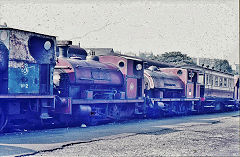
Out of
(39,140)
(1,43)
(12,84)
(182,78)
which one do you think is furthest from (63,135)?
(182,78)

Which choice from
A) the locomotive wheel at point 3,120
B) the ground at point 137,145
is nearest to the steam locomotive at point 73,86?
the locomotive wheel at point 3,120

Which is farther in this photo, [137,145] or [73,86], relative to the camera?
[73,86]

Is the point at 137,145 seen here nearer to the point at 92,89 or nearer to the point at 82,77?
the point at 82,77

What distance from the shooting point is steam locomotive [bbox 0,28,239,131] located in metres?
11.4

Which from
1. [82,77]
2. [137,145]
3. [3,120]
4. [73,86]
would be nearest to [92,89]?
[82,77]

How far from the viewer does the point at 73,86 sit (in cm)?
1499

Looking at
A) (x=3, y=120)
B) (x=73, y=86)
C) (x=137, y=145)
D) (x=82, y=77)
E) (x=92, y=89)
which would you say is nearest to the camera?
(x=137, y=145)

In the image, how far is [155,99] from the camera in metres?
20.8

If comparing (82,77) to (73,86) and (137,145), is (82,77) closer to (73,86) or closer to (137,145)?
(73,86)

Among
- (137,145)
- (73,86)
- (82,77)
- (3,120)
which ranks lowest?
(137,145)

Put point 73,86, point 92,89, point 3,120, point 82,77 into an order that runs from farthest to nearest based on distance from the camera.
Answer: point 92,89 < point 82,77 < point 73,86 < point 3,120

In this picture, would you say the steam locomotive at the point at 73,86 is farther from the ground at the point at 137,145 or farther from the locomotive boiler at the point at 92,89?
the ground at the point at 137,145

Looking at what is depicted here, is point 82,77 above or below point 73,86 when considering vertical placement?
above

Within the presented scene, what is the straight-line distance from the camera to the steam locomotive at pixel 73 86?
1136 cm
